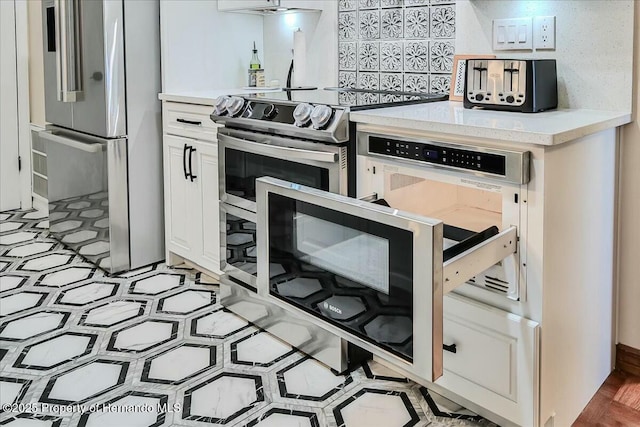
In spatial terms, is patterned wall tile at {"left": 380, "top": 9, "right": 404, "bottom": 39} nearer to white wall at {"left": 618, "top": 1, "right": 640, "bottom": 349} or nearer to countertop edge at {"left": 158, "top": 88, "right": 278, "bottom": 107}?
countertop edge at {"left": 158, "top": 88, "right": 278, "bottom": 107}

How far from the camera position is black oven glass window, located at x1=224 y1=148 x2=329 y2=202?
77.4 inches

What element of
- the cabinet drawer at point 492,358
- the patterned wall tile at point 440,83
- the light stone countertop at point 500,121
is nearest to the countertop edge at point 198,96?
the patterned wall tile at point 440,83

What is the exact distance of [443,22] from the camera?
224cm

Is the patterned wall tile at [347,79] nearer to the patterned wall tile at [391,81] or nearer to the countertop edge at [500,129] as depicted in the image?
the patterned wall tile at [391,81]

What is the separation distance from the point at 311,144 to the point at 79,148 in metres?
1.50

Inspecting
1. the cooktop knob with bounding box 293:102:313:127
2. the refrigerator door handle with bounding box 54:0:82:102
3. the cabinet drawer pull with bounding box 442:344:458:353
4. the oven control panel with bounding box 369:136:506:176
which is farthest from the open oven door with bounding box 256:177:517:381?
the refrigerator door handle with bounding box 54:0:82:102

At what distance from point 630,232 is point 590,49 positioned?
596 millimetres

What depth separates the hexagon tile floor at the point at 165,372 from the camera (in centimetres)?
172

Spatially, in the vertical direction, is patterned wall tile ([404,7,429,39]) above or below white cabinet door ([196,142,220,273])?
above

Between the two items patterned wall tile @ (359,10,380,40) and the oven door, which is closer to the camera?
the oven door

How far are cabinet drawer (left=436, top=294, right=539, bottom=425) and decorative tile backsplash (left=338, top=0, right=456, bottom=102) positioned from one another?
0.90 m

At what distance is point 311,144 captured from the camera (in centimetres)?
193

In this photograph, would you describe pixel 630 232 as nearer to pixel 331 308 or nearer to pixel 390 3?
pixel 331 308

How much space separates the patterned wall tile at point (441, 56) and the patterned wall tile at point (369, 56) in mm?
303
